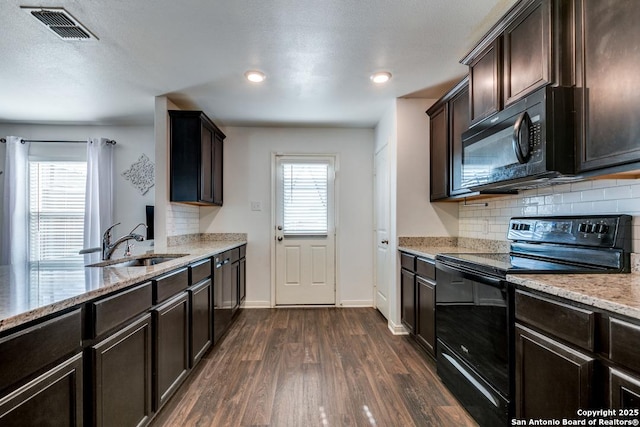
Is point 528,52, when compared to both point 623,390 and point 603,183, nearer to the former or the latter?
point 603,183

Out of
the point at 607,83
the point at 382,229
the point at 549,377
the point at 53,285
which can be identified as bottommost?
the point at 549,377

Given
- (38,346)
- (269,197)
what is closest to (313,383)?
(38,346)

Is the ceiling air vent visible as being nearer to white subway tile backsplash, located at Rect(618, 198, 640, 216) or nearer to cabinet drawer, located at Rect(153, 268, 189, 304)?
cabinet drawer, located at Rect(153, 268, 189, 304)

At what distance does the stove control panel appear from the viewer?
148cm

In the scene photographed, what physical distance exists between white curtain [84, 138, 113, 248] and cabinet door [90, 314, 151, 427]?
10.0ft

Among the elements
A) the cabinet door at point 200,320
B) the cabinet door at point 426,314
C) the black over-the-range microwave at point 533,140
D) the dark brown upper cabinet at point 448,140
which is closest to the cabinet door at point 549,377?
the black over-the-range microwave at point 533,140

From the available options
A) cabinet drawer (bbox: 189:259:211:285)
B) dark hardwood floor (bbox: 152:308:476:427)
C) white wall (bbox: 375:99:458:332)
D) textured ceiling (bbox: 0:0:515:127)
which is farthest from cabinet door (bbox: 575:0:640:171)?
cabinet drawer (bbox: 189:259:211:285)

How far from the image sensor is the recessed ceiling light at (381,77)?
2.62 meters

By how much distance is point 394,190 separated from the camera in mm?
3232

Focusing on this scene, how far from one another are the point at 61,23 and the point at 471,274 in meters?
2.85

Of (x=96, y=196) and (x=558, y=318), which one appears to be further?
(x=96, y=196)

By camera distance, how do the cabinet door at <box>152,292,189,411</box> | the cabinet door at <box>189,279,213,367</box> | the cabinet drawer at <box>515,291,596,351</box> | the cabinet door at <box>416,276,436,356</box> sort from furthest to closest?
1. the cabinet door at <box>416,276,436,356</box>
2. the cabinet door at <box>189,279,213,367</box>
3. the cabinet door at <box>152,292,189,411</box>
4. the cabinet drawer at <box>515,291,596,351</box>

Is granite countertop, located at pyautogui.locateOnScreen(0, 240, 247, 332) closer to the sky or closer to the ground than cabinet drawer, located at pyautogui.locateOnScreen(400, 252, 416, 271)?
closer to the sky

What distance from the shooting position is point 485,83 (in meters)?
1.94
